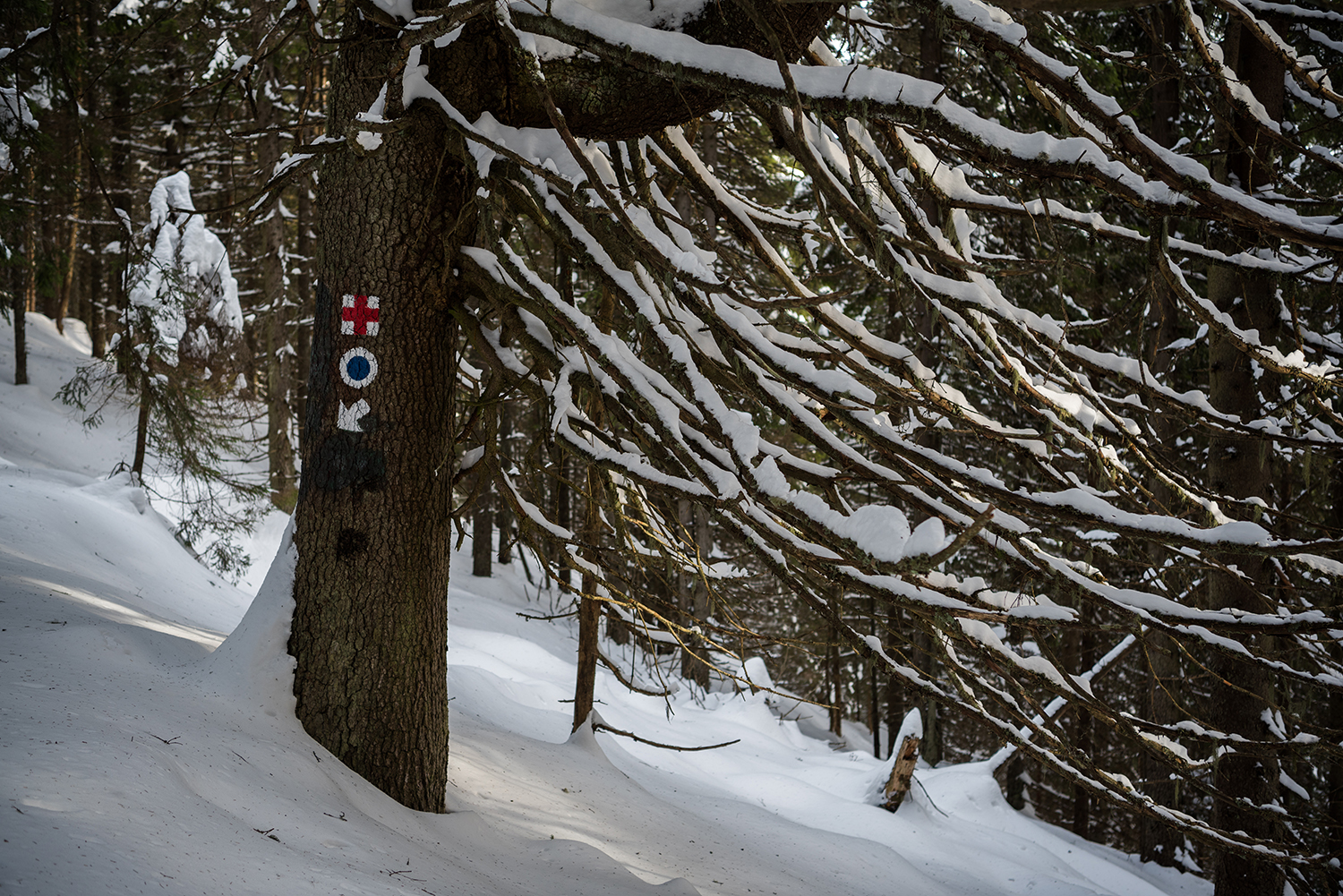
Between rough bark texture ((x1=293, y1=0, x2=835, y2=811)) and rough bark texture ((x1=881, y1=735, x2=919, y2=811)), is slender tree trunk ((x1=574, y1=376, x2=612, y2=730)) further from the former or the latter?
rough bark texture ((x1=881, y1=735, x2=919, y2=811))

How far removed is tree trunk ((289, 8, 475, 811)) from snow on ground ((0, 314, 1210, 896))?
0.16 m

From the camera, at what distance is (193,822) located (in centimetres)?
233

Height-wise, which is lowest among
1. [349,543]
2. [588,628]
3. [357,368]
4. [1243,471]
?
[588,628]

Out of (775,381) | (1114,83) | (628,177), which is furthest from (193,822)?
(1114,83)

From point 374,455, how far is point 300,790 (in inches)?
50.6

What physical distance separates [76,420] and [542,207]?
20.6m

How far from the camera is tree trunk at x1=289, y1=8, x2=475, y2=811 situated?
3.40m

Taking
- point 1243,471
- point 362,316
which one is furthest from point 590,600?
point 1243,471

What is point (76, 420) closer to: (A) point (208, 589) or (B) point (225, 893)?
(A) point (208, 589)

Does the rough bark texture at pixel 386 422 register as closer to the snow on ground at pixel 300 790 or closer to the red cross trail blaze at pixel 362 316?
the red cross trail blaze at pixel 362 316

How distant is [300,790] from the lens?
294cm

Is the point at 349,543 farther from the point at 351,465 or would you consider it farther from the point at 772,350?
the point at 772,350

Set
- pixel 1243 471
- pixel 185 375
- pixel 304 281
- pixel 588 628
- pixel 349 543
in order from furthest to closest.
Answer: pixel 304 281 → pixel 185 375 → pixel 1243 471 → pixel 588 628 → pixel 349 543

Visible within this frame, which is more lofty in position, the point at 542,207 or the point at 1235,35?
the point at 1235,35
